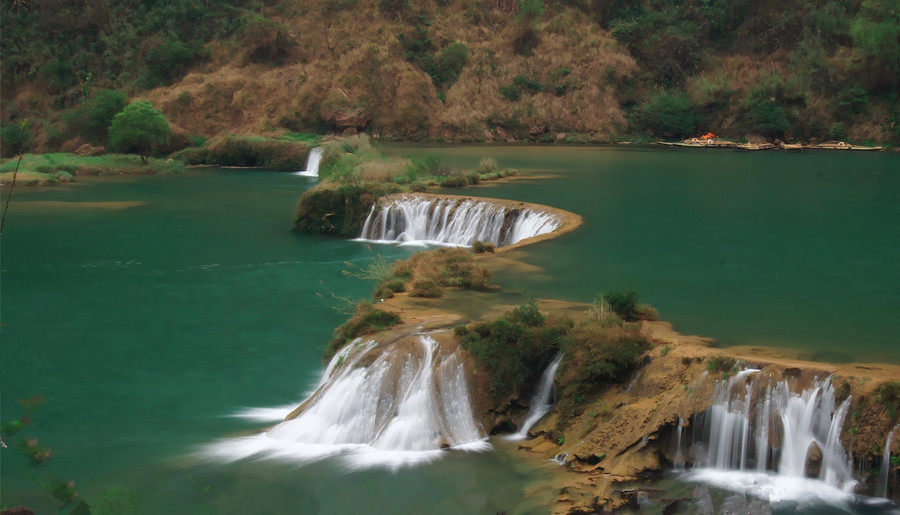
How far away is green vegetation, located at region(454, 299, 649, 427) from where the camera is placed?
9.70 meters

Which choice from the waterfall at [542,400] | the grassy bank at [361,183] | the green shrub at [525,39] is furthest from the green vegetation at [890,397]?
the green shrub at [525,39]

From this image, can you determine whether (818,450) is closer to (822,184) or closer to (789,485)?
(789,485)

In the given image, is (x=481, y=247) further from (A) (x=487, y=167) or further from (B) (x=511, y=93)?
(B) (x=511, y=93)

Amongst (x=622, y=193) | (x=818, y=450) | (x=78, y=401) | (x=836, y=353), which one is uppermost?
(x=622, y=193)

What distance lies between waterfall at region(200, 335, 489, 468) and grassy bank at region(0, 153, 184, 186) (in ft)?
97.8

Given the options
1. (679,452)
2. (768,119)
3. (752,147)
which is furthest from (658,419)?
(768,119)

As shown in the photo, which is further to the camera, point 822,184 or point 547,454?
point 822,184

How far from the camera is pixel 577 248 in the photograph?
17.3m

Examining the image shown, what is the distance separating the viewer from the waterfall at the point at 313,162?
38.6m

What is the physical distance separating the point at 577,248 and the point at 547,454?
8.66 metres

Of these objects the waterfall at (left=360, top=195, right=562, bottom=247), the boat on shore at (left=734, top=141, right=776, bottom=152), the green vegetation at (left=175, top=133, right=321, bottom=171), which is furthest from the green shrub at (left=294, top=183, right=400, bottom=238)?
the boat on shore at (left=734, top=141, right=776, bottom=152)

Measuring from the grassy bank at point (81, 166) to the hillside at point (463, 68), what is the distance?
3793mm

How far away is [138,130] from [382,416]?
3513 cm

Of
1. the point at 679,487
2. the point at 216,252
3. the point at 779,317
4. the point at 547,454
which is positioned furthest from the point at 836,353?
the point at 216,252
